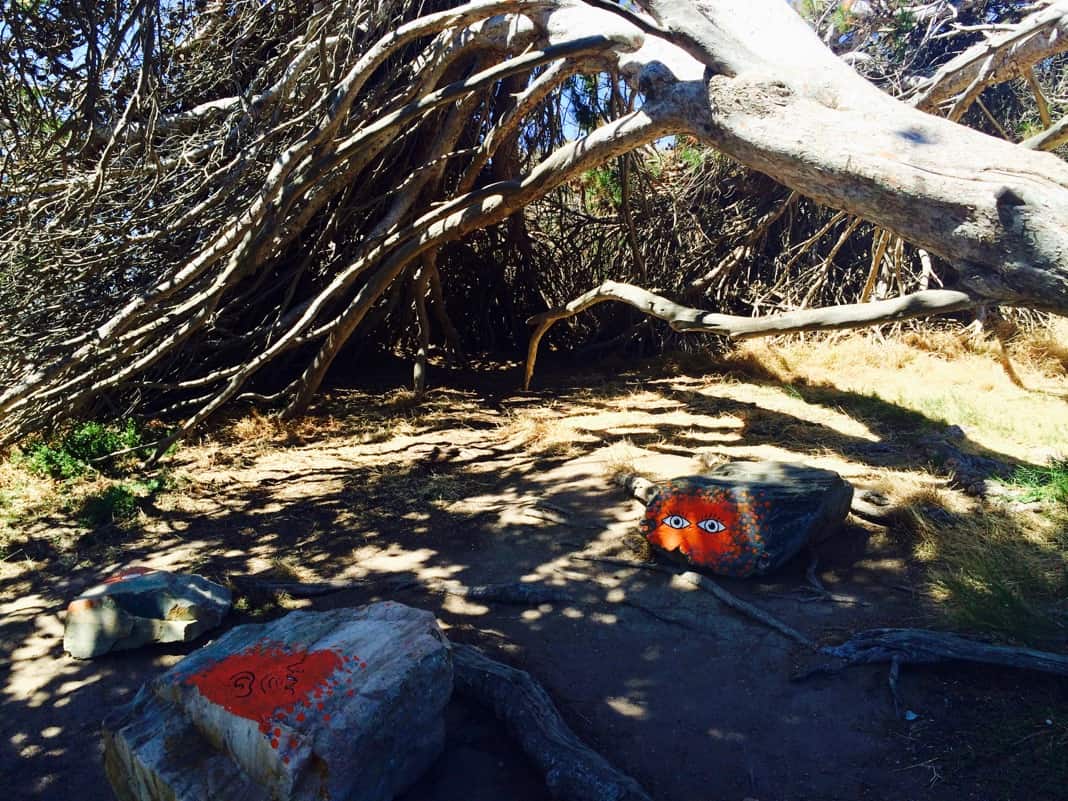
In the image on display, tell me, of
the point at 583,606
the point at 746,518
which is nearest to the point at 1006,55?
the point at 746,518

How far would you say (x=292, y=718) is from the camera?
2.32m

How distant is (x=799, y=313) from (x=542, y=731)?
2.52m

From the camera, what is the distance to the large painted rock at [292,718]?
2275mm

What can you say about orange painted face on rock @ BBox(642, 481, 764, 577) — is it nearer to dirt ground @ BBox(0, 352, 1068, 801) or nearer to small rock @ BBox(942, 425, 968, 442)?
dirt ground @ BBox(0, 352, 1068, 801)

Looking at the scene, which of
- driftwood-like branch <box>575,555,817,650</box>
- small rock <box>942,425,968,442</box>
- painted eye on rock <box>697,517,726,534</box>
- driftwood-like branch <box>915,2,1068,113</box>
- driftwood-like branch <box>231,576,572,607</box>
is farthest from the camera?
small rock <box>942,425,968,442</box>

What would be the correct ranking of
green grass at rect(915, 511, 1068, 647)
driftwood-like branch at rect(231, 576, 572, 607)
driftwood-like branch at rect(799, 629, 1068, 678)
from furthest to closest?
driftwood-like branch at rect(231, 576, 572, 607)
green grass at rect(915, 511, 1068, 647)
driftwood-like branch at rect(799, 629, 1068, 678)

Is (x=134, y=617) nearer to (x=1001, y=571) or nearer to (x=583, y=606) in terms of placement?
(x=583, y=606)

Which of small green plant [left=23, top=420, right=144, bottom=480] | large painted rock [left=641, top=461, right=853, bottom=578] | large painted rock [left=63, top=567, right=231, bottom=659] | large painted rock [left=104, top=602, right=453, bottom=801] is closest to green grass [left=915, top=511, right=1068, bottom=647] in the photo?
large painted rock [left=641, top=461, right=853, bottom=578]

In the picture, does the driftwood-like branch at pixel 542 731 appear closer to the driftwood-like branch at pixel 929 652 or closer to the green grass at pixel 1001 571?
the driftwood-like branch at pixel 929 652

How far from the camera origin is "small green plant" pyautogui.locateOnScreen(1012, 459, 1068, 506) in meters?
4.31

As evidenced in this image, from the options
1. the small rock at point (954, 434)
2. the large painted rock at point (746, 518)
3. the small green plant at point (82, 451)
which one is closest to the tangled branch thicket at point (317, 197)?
the small green plant at point (82, 451)

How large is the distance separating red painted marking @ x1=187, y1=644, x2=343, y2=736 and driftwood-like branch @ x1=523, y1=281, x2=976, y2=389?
272cm

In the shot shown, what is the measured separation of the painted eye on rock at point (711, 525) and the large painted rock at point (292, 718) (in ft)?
5.39

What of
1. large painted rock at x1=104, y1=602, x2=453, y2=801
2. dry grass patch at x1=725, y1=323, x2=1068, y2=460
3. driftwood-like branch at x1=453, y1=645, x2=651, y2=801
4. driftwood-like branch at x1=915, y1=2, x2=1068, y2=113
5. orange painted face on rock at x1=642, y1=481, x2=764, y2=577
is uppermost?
driftwood-like branch at x1=915, y1=2, x2=1068, y2=113
